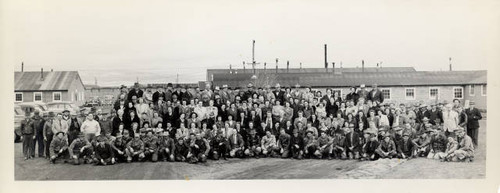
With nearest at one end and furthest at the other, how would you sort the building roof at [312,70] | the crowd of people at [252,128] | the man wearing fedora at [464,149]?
the crowd of people at [252,128] → the building roof at [312,70] → the man wearing fedora at [464,149]

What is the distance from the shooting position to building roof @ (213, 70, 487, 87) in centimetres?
914

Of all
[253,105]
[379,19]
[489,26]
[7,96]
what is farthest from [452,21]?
[7,96]

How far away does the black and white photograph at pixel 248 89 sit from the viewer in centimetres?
891

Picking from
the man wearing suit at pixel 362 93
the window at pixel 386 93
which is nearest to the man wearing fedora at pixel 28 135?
the man wearing suit at pixel 362 93

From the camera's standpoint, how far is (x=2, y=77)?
8.85m

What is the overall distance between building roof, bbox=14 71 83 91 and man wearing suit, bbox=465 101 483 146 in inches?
234

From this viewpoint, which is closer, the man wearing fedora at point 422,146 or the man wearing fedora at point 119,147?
the man wearing fedora at point 119,147

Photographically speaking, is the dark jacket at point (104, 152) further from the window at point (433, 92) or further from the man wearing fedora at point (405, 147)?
the window at point (433, 92)

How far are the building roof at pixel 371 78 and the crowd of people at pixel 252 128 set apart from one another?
0.13m

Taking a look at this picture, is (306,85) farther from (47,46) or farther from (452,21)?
(47,46)

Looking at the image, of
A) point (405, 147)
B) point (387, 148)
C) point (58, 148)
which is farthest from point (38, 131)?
point (405, 147)

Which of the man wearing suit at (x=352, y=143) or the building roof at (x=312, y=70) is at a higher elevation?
the building roof at (x=312, y=70)

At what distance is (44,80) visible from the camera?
893cm

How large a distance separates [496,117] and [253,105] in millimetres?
3760
